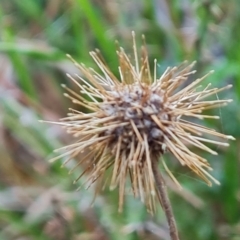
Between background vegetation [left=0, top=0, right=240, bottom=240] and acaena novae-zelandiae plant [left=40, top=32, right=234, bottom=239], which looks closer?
acaena novae-zelandiae plant [left=40, top=32, right=234, bottom=239]

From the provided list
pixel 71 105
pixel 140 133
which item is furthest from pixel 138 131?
pixel 71 105

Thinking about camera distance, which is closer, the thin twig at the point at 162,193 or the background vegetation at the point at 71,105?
the thin twig at the point at 162,193

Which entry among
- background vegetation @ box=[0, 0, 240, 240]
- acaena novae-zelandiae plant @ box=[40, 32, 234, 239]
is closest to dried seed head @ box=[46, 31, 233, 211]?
acaena novae-zelandiae plant @ box=[40, 32, 234, 239]

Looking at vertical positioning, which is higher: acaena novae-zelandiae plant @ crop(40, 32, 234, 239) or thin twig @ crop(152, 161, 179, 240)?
acaena novae-zelandiae plant @ crop(40, 32, 234, 239)

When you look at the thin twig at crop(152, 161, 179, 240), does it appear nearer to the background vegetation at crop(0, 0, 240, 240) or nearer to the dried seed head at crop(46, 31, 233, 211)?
the dried seed head at crop(46, 31, 233, 211)

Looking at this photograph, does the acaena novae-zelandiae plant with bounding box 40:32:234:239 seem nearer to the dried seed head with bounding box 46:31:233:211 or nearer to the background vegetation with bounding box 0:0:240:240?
the dried seed head with bounding box 46:31:233:211

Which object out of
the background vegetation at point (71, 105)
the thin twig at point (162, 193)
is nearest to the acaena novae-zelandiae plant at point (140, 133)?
the thin twig at point (162, 193)

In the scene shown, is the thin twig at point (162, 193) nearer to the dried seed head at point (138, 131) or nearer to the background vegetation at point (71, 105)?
the dried seed head at point (138, 131)

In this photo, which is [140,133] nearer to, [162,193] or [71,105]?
[162,193]

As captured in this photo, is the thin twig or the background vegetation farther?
the background vegetation
